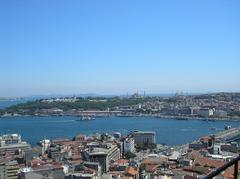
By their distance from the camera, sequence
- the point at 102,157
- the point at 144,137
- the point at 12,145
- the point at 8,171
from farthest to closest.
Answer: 1. the point at 144,137
2. the point at 12,145
3. the point at 102,157
4. the point at 8,171

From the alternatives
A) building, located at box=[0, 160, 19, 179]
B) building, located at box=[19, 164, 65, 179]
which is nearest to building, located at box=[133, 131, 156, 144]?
building, located at box=[0, 160, 19, 179]

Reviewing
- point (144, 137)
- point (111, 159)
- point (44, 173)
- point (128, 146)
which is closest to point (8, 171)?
point (44, 173)

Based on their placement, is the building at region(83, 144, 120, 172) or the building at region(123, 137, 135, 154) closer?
the building at region(83, 144, 120, 172)

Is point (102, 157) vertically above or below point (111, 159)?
above

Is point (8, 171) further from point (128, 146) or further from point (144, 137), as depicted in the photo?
point (144, 137)

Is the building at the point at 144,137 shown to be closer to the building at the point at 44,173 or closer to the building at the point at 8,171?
the building at the point at 8,171

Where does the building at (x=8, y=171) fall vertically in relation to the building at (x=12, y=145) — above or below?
above

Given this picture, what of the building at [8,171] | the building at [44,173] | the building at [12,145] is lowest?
the building at [12,145]

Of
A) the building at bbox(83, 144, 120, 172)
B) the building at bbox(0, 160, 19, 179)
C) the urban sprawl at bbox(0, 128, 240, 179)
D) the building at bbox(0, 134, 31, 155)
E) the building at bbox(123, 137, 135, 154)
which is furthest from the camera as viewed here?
the building at bbox(123, 137, 135, 154)

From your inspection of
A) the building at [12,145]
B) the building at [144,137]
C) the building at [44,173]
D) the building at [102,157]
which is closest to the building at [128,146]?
the building at [144,137]

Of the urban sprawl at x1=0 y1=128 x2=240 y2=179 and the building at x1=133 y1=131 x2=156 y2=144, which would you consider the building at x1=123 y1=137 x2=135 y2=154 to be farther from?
the building at x1=133 y1=131 x2=156 y2=144

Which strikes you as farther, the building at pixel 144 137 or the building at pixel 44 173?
the building at pixel 144 137

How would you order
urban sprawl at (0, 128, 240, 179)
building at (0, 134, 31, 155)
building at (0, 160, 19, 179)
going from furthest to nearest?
building at (0, 134, 31, 155), building at (0, 160, 19, 179), urban sprawl at (0, 128, 240, 179)
